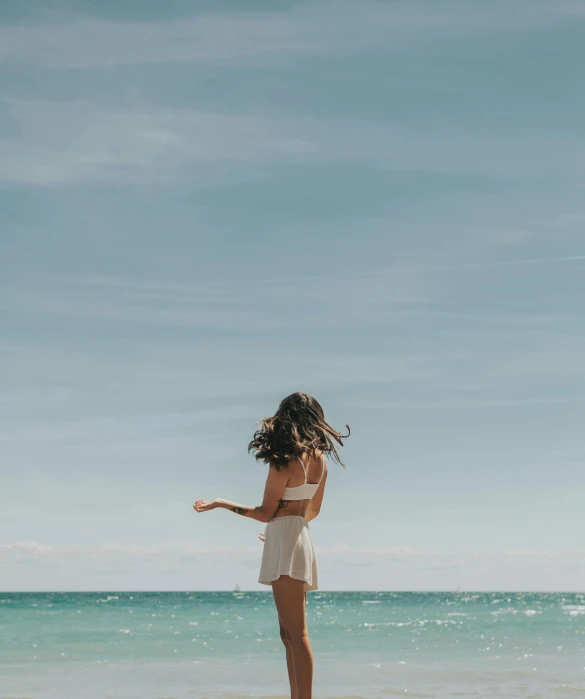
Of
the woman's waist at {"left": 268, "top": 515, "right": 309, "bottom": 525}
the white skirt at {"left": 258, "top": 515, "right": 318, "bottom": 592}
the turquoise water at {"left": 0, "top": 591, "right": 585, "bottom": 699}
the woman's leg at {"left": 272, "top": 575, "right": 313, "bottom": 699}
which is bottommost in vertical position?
the turquoise water at {"left": 0, "top": 591, "right": 585, "bottom": 699}

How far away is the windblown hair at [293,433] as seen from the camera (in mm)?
4566

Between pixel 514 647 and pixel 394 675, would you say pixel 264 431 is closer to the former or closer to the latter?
pixel 394 675

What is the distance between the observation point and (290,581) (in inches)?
180

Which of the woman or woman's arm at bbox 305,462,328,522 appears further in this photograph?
woman's arm at bbox 305,462,328,522

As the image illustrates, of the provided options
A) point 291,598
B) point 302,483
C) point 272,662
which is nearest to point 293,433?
point 302,483

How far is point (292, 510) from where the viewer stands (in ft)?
15.3

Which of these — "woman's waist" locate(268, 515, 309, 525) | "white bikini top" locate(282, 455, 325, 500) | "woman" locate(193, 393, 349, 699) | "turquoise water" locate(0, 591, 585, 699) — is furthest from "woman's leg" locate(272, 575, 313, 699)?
"turquoise water" locate(0, 591, 585, 699)

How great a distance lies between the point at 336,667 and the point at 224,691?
10.9 ft

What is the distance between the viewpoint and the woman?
4.56 metres

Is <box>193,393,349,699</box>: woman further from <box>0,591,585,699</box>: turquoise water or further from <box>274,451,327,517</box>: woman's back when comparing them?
<box>0,591,585,699</box>: turquoise water

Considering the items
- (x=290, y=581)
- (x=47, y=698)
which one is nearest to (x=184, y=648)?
(x=47, y=698)

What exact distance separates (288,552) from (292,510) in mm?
222

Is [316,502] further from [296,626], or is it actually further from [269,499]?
[296,626]

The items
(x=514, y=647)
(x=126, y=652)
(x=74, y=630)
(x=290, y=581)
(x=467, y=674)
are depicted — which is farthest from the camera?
(x=74, y=630)
